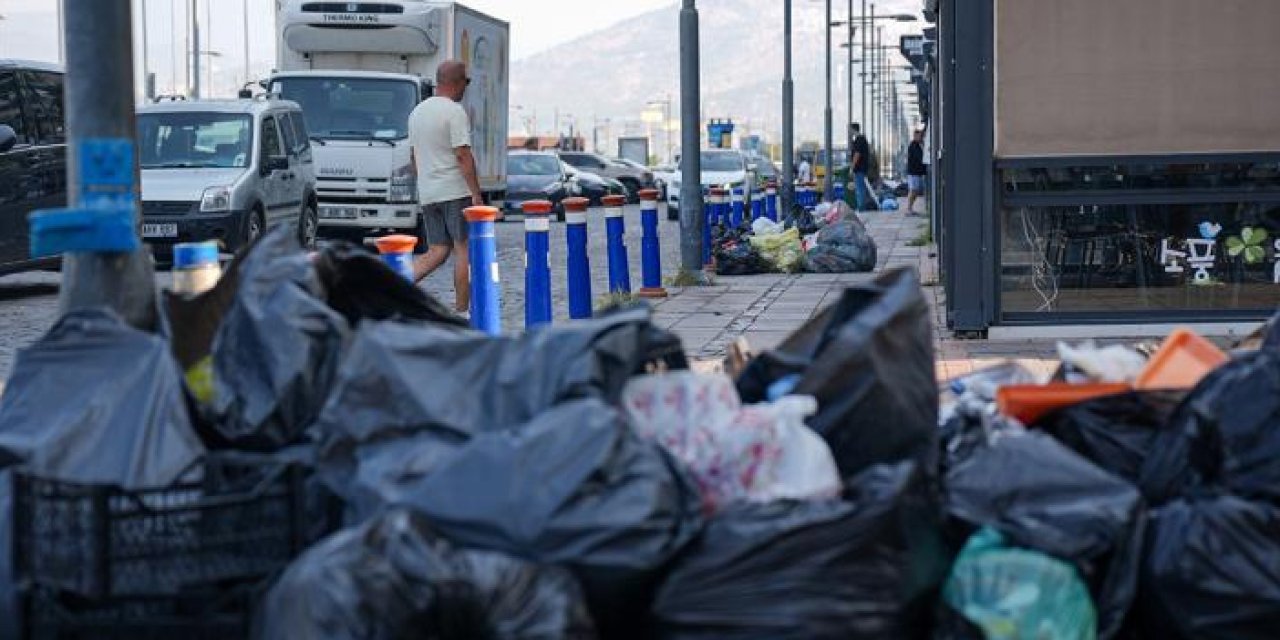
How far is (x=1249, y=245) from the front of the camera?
10.7m

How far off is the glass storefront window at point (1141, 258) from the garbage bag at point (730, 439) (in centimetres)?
638

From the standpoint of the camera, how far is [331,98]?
2334 cm

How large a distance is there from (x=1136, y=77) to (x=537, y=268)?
368cm

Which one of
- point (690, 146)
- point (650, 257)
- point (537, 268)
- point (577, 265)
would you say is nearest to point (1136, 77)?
point (537, 268)

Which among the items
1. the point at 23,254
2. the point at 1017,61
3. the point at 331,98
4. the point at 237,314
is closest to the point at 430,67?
the point at 331,98

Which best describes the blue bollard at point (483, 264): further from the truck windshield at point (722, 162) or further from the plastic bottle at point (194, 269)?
the truck windshield at point (722, 162)

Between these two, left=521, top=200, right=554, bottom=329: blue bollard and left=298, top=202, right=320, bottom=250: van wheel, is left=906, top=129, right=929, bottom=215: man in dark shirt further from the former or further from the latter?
left=521, top=200, right=554, bottom=329: blue bollard

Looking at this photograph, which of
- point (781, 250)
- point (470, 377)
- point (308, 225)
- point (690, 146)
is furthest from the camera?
point (308, 225)

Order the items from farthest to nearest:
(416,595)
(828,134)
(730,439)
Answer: (828,134), (730,439), (416,595)

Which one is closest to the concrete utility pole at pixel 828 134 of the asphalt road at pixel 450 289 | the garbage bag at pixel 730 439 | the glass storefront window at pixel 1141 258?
the asphalt road at pixel 450 289

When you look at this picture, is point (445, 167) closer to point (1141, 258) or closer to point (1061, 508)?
point (1141, 258)

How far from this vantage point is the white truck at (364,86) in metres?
22.7

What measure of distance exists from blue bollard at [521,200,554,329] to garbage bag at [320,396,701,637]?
7129mm

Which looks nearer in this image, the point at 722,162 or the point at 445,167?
the point at 445,167
